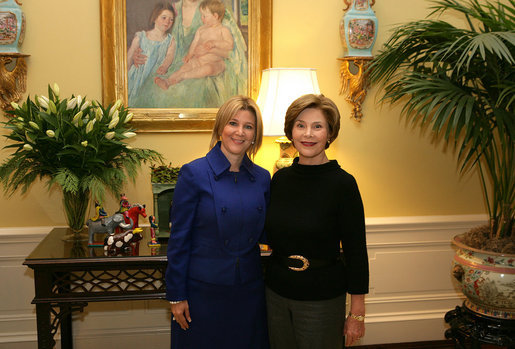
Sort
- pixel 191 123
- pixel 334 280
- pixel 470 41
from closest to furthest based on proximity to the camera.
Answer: pixel 334 280 < pixel 470 41 < pixel 191 123

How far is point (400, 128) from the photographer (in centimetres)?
331

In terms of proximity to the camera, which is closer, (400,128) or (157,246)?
(157,246)

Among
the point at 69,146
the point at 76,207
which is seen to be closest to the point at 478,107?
the point at 69,146

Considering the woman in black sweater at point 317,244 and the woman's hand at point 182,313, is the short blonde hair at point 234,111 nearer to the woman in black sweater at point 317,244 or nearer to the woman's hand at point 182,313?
the woman in black sweater at point 317,244

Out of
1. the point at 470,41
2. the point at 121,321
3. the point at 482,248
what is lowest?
the point at 121,321

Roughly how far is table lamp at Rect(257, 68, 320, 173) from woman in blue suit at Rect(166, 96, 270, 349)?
1.99ft

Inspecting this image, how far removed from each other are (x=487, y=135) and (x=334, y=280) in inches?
44.2

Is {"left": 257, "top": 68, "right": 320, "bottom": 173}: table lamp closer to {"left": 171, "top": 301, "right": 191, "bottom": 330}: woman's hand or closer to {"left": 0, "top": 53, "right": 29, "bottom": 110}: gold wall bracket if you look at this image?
{"left": 171, "top": 301, "right": 191, "bottom": 330}: woman's hand

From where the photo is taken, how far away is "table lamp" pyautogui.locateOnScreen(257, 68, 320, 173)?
2.64 meters

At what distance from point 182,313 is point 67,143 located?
103 cm

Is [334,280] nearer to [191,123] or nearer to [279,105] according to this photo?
[279,105]

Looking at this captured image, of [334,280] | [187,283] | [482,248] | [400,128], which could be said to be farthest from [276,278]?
[400,128]

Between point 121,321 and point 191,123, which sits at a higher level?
point 191,123

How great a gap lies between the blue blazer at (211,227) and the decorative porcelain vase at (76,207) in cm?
81
